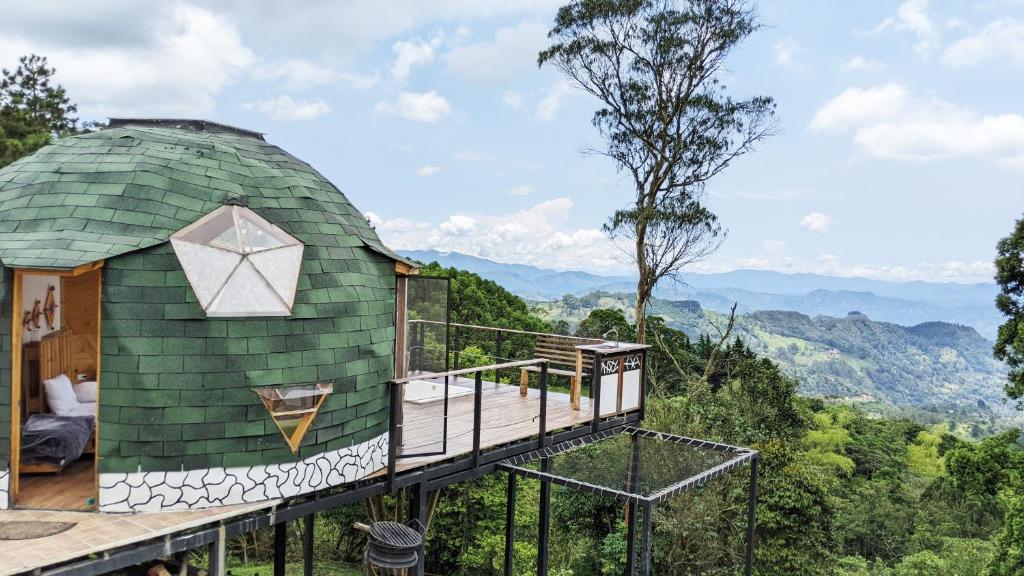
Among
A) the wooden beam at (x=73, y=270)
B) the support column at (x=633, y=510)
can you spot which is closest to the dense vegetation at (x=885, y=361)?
the support column at (x=633, y=510)

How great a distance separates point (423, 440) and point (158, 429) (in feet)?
9.60

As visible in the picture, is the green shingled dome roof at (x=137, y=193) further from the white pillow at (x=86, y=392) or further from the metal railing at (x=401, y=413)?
the white pillow at (x=86, y=392)

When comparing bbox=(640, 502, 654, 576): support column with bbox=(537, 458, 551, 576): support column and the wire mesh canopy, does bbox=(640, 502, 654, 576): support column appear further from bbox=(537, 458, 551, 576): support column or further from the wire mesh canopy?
bbox=(537, 458, 551, 576): support column

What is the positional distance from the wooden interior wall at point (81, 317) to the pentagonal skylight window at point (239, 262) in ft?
9.37

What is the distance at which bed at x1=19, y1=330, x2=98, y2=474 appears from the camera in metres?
6.31

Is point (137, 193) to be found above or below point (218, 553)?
above

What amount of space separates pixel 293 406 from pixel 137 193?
89.6 inches

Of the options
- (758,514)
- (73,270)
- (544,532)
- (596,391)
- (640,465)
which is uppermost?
(73,270)

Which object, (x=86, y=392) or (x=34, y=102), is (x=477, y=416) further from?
(x=34, y=102)

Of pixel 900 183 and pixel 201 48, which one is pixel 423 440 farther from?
pixel 900 183

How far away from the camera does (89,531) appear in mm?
5289

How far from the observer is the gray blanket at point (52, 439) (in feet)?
20.5

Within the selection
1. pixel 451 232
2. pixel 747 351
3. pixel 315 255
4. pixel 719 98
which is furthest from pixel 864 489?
pixel 451 232

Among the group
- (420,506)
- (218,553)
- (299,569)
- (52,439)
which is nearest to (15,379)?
(52,439)
